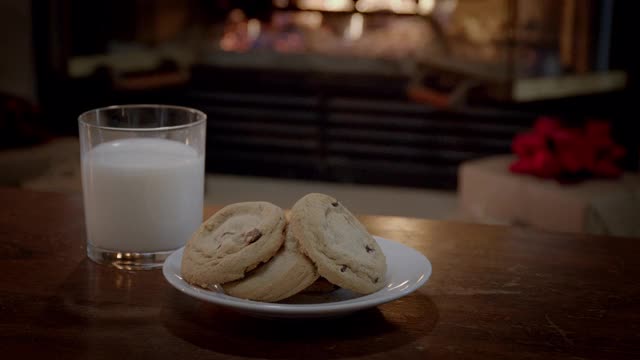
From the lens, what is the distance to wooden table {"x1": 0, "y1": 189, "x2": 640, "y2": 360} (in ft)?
2.67

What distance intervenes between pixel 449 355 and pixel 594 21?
281 centimetres

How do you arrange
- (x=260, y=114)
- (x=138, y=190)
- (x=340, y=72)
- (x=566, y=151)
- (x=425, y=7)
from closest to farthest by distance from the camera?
1. (x=138, y=190)
2. (x=566, y=151)
3. (x=425, y=7)
4. (x=340, y=72)
5. (x=260, y=114)

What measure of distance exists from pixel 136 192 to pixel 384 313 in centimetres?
28

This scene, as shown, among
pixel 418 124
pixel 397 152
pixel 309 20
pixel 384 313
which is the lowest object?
pixel 397 152

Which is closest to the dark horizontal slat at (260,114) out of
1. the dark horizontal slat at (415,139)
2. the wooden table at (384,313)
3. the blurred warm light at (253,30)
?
the dark horizontal slat at (415,139)

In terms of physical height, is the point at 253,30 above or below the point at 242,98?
above

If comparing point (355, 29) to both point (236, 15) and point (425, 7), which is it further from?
point (236, 15)

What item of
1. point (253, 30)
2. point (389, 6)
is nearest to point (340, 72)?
point (389, 6)

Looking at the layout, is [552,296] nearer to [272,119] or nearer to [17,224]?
[17,224]

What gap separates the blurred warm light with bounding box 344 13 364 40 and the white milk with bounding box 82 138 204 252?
2812 millimetres

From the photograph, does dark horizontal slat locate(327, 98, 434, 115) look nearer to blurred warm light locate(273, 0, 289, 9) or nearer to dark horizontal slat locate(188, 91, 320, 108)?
dark horizontal slat locate(188, 91, 320, 108)

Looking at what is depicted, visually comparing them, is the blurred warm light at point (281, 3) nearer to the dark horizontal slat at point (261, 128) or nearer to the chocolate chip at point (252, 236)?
the dark horizontal slat at point (261, 128)

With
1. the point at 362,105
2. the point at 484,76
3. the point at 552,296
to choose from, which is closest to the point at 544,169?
the point at 484,76

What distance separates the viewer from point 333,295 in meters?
0.89
